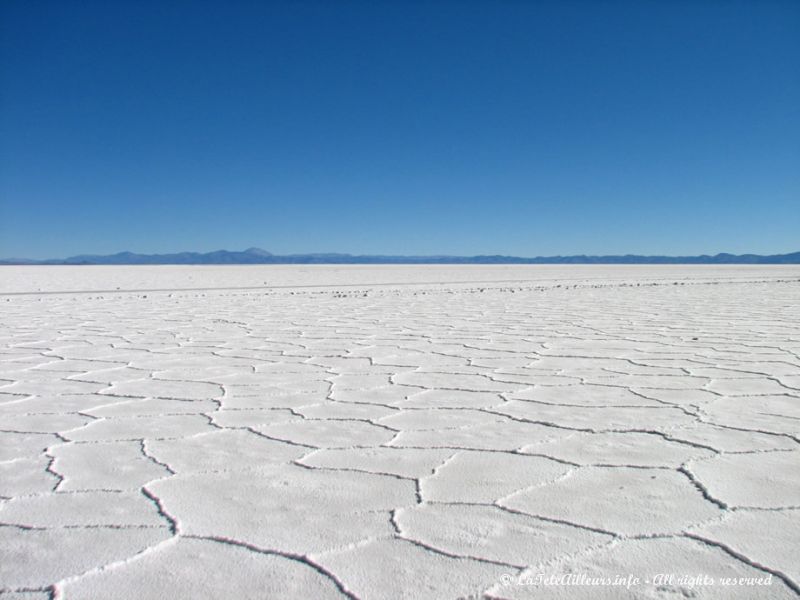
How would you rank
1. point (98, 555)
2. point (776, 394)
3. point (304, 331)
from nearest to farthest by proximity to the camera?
1. point (98, 555)
2. point (776, 394)
3. point (304, 331)

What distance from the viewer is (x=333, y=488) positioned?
4.76ft

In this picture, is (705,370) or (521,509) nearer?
(521,509)

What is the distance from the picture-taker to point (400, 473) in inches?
60.8

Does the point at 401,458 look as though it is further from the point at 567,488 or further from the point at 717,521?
the point at 717,521

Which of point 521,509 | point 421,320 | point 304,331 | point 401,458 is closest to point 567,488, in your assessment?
point 521,509

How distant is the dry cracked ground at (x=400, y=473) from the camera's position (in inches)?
42.3

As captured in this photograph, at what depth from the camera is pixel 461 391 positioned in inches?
96.6

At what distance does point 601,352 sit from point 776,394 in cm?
110

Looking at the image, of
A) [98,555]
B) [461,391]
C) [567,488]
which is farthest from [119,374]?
[567,488]

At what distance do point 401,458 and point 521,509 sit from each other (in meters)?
0.40

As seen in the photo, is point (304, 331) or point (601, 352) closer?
point (601, 352)

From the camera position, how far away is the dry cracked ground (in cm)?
107

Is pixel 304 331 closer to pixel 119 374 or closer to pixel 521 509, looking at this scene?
pixel 119 374

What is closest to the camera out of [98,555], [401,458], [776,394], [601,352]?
[98,555]
